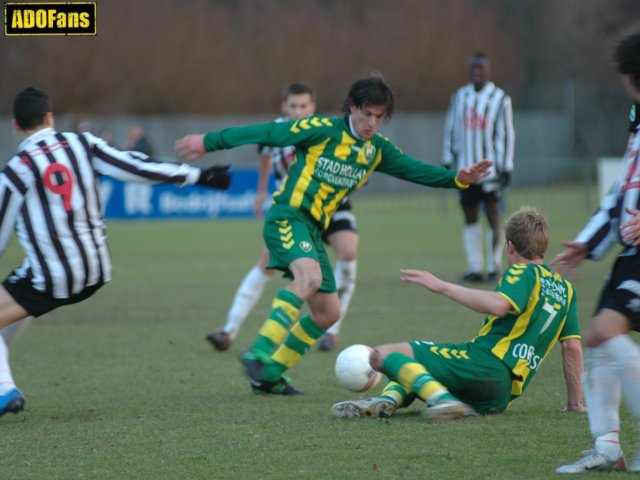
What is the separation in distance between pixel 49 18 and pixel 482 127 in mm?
4838

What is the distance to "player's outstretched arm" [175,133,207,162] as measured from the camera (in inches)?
227

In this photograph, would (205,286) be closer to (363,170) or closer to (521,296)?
(363,170)

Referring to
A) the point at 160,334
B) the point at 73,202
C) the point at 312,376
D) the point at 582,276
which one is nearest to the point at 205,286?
the point at 160,334

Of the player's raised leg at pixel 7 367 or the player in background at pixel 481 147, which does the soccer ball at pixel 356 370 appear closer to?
the player's raised leg at pixel 7 367

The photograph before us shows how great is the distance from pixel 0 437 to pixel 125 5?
105 feet

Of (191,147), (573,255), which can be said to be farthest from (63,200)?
(573,255)

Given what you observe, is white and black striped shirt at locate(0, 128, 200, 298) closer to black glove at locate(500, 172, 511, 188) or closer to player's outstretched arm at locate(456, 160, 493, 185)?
player's outstretched arm at locate(456, 160, 493, 185)

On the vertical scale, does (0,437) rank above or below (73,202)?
below

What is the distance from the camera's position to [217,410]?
225 inches

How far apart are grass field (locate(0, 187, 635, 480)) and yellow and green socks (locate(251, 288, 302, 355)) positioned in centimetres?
30

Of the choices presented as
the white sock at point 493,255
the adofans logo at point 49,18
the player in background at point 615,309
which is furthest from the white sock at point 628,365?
the white sock at point 493,255

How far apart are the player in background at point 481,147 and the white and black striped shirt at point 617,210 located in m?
7.29

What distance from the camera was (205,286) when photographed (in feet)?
40.3

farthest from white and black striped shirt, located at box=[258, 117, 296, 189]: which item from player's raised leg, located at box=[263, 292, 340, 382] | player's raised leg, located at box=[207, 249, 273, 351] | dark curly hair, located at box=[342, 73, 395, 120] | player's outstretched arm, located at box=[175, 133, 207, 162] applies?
player's outstretched arm, located at box=[175, 133, 207, 162]
